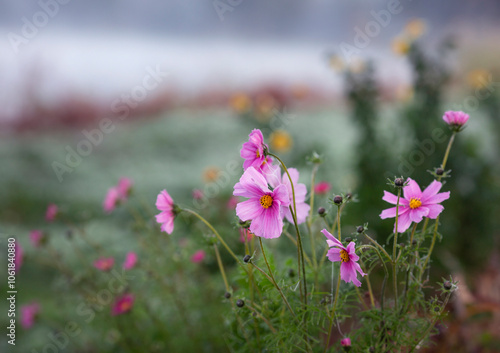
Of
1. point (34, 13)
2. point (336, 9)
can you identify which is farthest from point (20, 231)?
point (336, 9)

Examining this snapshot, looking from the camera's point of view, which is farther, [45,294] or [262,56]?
[262,56]

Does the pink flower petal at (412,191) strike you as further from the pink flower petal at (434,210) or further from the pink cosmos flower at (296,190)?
the pink cosmos flower at (296,190)

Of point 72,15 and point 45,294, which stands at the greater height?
point 72,15

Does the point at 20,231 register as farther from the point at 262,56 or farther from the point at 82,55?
the point at 262,56

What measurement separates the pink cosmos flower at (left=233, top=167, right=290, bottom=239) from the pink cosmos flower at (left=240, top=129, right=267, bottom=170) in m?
0.04

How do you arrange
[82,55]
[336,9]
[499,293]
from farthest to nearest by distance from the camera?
[336,9] → [82,55] → [499,293]

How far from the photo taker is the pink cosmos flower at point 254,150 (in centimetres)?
54

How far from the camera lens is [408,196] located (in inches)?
23.5

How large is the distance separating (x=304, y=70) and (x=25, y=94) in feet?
5.34

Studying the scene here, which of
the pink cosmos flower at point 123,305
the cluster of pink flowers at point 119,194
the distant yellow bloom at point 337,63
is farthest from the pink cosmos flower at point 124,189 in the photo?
the distant yellow bloom at point 337,63

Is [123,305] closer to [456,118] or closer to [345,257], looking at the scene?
[345,257]

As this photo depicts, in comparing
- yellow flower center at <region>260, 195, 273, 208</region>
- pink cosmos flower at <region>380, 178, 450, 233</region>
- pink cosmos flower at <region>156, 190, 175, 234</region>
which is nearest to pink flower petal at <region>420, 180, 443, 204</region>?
pink cosmos flower at <region>380, 178, 450, 233</region>

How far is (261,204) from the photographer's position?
541mm

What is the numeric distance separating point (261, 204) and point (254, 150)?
71mm
